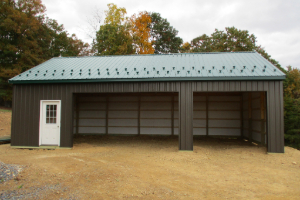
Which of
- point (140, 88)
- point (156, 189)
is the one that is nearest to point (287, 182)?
point (156, 189)

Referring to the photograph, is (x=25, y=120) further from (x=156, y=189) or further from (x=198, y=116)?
(x=198, y=116)

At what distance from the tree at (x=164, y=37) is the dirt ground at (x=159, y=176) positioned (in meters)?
23.5

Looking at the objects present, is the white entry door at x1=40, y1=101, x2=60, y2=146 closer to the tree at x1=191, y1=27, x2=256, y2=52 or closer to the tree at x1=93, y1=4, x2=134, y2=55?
the tree at x1=93, y1=4, x2=134, y2=55

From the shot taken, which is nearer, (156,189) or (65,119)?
(156,189)

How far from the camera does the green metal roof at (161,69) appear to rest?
7875 millimetres

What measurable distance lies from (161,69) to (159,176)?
188 inches

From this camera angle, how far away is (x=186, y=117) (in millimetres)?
7891

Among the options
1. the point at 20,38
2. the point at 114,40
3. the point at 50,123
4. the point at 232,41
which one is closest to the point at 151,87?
the point at 50,123

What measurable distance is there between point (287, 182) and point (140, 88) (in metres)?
5.30

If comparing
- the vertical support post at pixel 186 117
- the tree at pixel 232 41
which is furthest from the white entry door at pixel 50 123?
the tree at pixel 232 41

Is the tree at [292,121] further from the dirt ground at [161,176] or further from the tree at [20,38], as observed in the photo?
the tree at [20,38]

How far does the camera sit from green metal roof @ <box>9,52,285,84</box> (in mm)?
7875

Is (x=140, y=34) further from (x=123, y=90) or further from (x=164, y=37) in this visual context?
(x=123, y=90)

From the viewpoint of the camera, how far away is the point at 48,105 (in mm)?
8750
